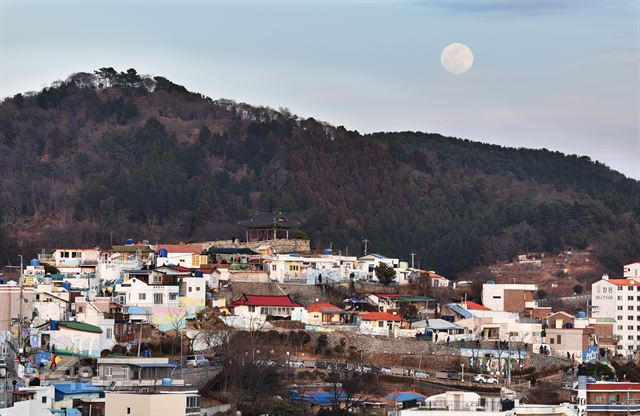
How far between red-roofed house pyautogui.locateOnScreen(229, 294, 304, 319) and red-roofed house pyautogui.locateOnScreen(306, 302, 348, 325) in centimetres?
42

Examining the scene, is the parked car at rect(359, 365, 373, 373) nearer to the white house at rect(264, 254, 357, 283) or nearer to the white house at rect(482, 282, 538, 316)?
the white house at rect(264, 254, 357, 283)

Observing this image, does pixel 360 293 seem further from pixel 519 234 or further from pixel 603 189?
pixel 603 189

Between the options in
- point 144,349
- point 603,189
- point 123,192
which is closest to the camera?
point 144,349

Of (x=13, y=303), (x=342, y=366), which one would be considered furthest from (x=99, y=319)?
(x=342, y=366)

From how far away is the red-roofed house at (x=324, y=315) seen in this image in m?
64.9

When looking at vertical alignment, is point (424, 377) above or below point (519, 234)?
below

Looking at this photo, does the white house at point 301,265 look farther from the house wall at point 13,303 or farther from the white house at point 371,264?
the house wall at point 13,303

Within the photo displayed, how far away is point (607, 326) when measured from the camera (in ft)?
263

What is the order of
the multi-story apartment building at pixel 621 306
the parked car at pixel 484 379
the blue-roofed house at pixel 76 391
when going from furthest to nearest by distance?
the multi-story apartment building at pixel 621 306 < the parked car at pixel 484 379 < the blue-roofed house at pixel 76 391

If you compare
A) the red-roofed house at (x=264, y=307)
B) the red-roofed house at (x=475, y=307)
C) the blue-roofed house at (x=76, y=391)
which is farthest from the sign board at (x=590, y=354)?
the blue-roofed house at (x=76, y=391)

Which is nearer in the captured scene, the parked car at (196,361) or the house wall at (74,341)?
the parked car at (196,361)

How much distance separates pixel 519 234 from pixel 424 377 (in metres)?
65.7

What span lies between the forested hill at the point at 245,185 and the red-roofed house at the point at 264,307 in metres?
26.0

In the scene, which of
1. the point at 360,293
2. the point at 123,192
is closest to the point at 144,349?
the point at 360,293
